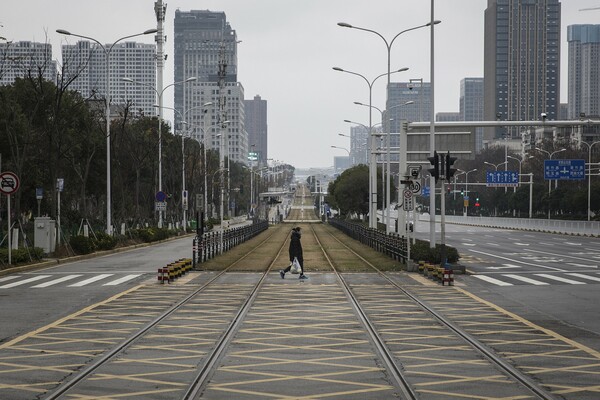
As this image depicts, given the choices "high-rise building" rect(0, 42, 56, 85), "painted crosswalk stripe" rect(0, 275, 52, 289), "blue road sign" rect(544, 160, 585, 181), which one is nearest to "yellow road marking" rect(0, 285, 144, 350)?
"painted crosswalk stripe" rect(0, 275, 52, 289)

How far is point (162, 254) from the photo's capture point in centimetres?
4753

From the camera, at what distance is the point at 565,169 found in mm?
81938

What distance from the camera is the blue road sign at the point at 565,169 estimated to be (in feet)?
266

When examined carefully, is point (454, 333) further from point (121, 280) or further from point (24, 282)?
point (24, 282)

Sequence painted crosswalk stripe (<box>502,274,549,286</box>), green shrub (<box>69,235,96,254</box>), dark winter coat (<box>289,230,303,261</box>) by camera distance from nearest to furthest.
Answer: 1. painted crosswalk stripe (<box>502,274,549,286</box>)
2. dark winter coat (<box>289,230,303,261</box>)
3. green shrub (<box>69,235,96,254</box>)

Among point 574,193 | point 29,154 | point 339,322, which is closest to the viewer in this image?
point 339,322

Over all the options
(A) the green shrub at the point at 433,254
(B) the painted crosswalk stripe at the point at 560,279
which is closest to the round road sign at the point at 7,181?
(A) the green shrub at the point at 433,254

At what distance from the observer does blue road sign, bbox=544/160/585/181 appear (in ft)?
266

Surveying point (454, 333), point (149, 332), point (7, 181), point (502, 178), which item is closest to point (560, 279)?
point (454, 333)

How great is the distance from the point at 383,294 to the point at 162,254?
24.8m

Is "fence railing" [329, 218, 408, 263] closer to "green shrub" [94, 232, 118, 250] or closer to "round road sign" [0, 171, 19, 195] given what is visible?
"green shrub" [94, 232, 118, 250]

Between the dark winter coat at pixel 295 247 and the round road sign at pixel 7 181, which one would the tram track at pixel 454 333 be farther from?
the round road sign at pixel 7 181

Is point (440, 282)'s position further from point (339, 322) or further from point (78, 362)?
point (78, 362)

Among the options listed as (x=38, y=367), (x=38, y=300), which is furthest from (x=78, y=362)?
(x=38, y=300)
